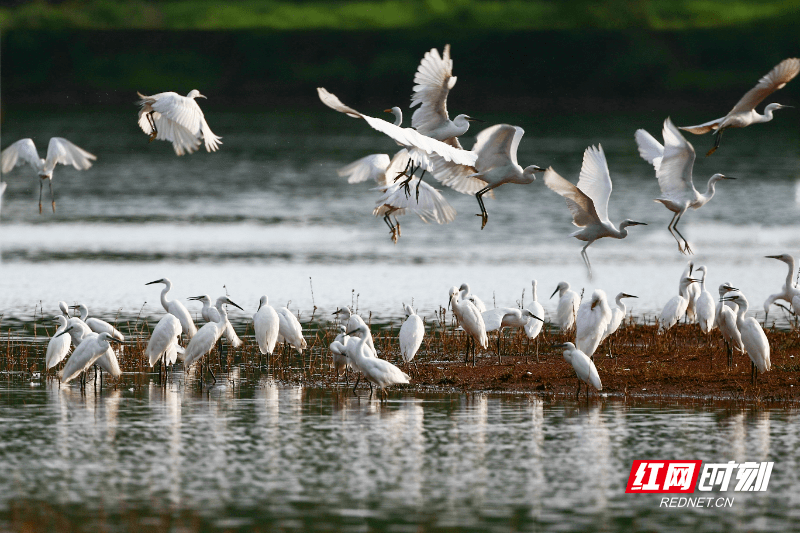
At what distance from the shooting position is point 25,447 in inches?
492

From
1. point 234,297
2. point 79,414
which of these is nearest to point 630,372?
point 79,414

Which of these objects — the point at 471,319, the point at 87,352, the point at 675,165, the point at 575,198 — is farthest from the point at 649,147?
the point at 87,352

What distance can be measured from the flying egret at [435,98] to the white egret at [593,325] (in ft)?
8.75

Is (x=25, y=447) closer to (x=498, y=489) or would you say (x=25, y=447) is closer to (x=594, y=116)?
(x=498, y=489)

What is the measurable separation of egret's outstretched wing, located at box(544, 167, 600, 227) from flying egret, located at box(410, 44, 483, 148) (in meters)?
1.18

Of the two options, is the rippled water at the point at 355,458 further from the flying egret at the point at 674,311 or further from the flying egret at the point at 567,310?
the flying egret at the point at 674,311

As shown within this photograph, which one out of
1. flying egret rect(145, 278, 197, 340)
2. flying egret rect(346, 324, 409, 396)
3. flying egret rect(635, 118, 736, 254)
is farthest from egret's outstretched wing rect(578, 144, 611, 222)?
flying egret rect(145, 278, 197, 340)

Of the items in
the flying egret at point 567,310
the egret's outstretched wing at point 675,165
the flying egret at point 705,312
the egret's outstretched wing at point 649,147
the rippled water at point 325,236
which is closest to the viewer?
the egret's outstretched wing at point 675,165

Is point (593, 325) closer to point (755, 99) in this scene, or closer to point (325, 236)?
point (755, 99)

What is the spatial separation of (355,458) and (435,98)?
195 inches

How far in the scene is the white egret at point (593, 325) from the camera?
15961 millimetres

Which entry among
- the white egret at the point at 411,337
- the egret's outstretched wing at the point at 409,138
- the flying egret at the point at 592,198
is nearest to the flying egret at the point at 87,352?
the white egret at the point at 411,337

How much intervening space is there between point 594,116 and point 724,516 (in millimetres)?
77284

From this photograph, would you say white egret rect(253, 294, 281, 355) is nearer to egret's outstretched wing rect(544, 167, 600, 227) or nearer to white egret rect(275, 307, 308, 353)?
white egret rect(275, 307, 308, 353)
